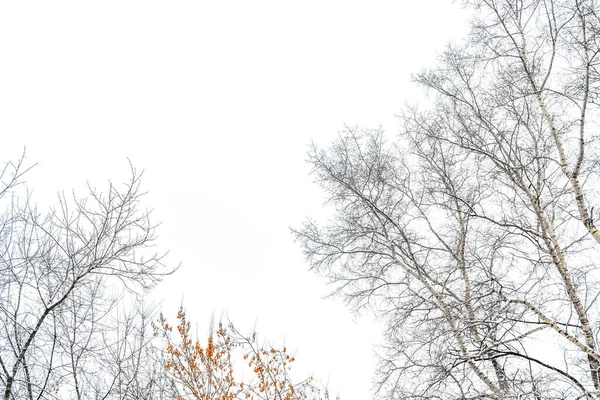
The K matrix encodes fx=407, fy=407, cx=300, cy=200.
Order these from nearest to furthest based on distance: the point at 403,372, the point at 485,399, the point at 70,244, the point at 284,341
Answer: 1. the point at 485,399
2. the point at 70,244
3. the point at 403,372
4. the point at 284,341

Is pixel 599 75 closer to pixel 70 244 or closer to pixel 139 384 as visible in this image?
pixel 70 244

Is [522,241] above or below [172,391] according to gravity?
above

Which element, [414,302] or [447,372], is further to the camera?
[414,302]

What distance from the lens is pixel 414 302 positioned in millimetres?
5469

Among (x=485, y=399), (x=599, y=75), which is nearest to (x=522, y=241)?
(x=599, y=75)

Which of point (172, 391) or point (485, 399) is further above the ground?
point (172, 391)

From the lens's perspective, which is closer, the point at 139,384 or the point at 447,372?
the point at 447,372

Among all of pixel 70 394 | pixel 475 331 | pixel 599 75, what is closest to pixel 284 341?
pixel 475 331

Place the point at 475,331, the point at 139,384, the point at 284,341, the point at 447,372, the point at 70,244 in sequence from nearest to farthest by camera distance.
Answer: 1. the point at 447,372
2. the point at 475,331
3. the point at 70,244
4. the point at 284,341
5. the point at 139,384

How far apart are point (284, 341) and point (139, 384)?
2.57 m

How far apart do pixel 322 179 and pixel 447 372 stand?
4603 mm

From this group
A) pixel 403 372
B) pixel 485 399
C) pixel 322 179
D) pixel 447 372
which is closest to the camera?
pixel 447 372

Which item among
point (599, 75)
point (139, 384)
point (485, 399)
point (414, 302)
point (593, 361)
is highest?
point (599, 75)

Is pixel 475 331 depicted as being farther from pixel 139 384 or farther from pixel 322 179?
pixel 139 384
